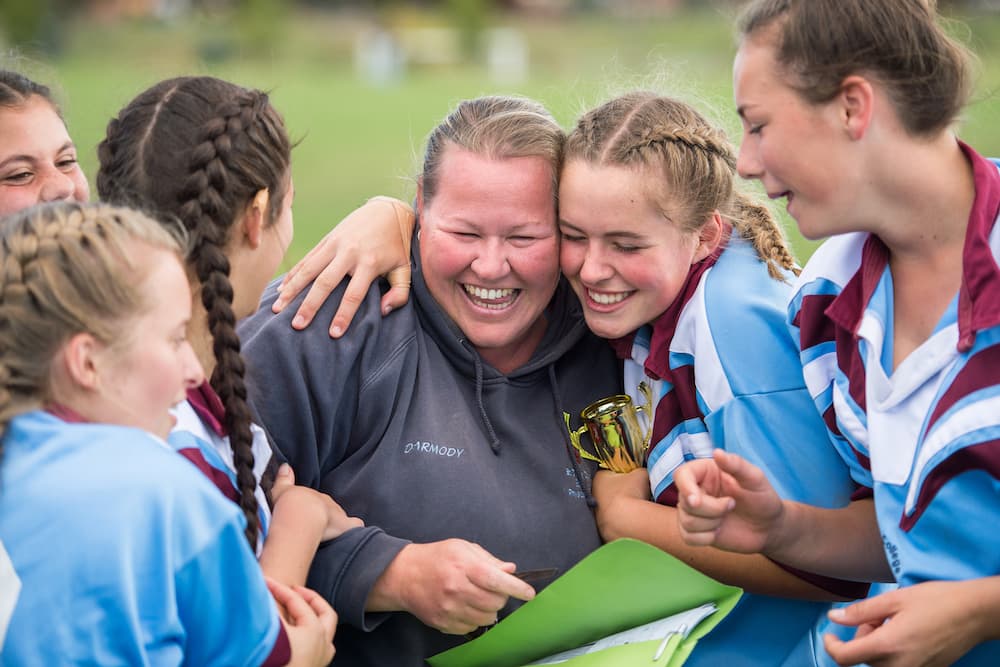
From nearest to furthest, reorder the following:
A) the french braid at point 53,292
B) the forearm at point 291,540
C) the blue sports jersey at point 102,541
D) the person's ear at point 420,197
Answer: the blue sports jersey at point 102,541, the french braid at point 53,292, the forearm at point 291,540, the person's ear at point 420,197

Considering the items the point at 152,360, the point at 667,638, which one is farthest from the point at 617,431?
the point at 152,360

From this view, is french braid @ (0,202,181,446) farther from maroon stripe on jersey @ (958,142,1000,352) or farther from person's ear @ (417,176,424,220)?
maroon stripe on jersey @ (958,142,1000,352)

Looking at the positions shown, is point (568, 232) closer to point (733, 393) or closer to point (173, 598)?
point (733, 393)

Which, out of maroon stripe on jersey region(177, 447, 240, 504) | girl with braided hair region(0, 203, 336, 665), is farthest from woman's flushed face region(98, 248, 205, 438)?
maroon stripe on jersey region(177, 447, 240, 504)

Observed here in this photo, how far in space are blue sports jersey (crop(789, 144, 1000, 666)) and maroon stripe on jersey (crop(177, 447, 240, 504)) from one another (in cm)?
126

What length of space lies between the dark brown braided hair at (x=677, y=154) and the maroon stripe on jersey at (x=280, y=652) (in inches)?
51.5

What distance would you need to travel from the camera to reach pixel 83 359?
1823 mm

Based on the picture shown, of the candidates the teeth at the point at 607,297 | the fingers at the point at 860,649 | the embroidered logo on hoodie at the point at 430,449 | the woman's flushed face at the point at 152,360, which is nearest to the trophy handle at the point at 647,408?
the teeth at the point at 607,297

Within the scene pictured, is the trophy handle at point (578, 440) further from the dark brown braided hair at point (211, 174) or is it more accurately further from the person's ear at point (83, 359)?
the person's ear at point (83, 359)

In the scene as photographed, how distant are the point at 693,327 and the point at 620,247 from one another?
0.26 meters

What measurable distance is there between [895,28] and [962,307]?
1.78 feet

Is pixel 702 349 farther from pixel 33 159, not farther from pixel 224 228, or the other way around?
pixel 33 159

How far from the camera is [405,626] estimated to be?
8.66 feet

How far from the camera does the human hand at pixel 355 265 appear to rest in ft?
8.80
